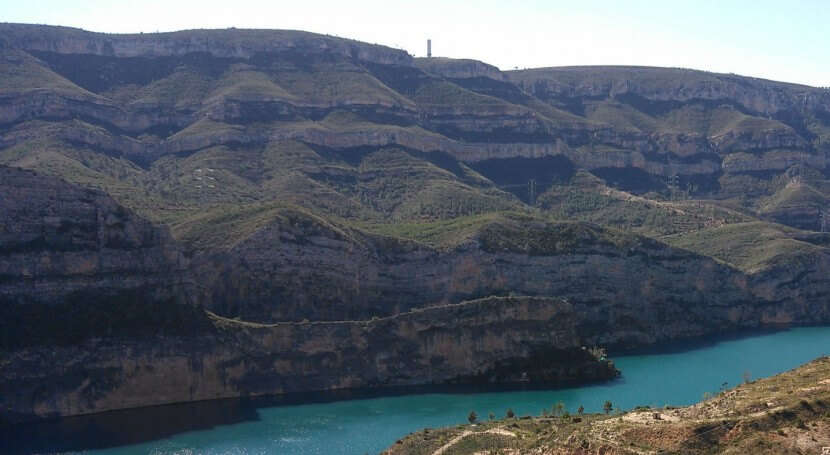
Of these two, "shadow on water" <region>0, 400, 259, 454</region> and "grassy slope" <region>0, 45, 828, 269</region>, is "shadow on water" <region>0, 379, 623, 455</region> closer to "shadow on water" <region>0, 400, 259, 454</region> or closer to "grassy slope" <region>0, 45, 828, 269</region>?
"shadow on water" <region>0, 400, 259, 454</region>

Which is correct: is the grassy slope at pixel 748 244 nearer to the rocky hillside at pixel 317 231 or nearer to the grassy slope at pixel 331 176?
the grassy slope at pixel 331 176

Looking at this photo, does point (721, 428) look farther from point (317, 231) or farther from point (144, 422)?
point (317, 231)

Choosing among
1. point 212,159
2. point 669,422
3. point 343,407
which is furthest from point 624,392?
point 212,159

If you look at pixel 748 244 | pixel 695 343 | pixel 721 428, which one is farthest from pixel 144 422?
pixel 748 244

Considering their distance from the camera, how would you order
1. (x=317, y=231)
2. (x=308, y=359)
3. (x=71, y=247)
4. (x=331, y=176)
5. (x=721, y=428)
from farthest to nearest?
(x=331, y=176) < (x=317, y=231) < (x=308, y=359) < (x=71, y=247) < (x=721, y=428)

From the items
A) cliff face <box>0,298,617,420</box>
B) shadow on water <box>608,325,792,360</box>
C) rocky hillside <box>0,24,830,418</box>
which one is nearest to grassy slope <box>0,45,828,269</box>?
rocky hillside <box>0,24,830,418</box>
